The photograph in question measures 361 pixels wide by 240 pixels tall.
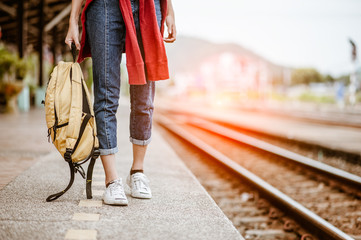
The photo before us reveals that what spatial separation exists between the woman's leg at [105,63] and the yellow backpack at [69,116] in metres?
0.09

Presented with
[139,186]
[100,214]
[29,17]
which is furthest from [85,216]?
[29,17]

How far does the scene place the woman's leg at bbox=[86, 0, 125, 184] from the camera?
2344 mm

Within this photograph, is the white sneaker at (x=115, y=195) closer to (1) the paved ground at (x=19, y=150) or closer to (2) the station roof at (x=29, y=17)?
(1) the paved ground at (x=19, y=150)

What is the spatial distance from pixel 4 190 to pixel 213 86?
242ft

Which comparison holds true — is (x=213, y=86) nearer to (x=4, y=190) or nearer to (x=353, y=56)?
(x=353, y=56)

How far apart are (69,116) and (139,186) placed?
70 cm

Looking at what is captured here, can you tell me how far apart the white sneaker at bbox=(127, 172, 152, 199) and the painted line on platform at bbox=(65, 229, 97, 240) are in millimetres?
714

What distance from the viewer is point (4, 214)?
206cm

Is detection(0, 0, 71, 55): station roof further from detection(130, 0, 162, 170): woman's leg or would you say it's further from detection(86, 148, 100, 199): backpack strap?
detection(86, 148, 100, 199): backpack strap

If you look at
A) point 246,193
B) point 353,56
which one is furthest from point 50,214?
point 353,56

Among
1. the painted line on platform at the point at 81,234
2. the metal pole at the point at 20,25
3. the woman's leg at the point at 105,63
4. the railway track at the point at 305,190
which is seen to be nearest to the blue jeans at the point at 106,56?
the woman's leg at the point at 105,63

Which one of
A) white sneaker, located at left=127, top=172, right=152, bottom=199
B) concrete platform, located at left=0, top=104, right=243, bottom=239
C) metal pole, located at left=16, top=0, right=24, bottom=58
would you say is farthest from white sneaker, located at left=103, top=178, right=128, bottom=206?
metal pole, located at left=16, top=0, right=24, bottom=58

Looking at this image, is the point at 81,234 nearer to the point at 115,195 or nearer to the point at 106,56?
the point at 115,195

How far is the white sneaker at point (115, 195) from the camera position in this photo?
2.34m
